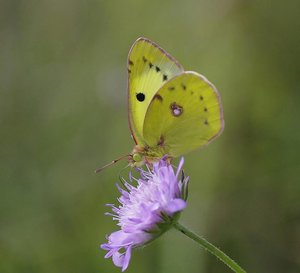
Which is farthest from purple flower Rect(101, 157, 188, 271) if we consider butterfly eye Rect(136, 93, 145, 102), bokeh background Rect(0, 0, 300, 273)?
bokeh background Rect(0, 0, 300, 273)

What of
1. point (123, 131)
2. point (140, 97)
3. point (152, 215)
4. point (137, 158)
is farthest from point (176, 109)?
point (123, 131)

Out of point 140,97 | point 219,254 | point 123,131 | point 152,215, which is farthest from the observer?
point 123,131

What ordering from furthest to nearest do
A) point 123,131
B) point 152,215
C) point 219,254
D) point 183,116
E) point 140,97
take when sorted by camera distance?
1. point 123,131
2. point 140,97
3. point 183,116
4. point 152,215
5. point 219,254

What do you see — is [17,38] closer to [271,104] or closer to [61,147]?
[61,147]

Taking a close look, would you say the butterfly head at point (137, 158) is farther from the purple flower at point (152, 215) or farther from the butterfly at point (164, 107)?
the purple flower at point (152, 215)

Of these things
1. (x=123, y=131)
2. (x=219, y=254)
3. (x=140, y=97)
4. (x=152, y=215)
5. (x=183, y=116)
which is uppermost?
(x=123, y=131)

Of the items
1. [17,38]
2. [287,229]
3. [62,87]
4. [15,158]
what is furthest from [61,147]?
[287,229]

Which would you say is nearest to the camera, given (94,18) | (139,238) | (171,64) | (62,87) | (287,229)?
(139,238)

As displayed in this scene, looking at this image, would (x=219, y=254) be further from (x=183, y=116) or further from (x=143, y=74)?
(x=143, y=74)
